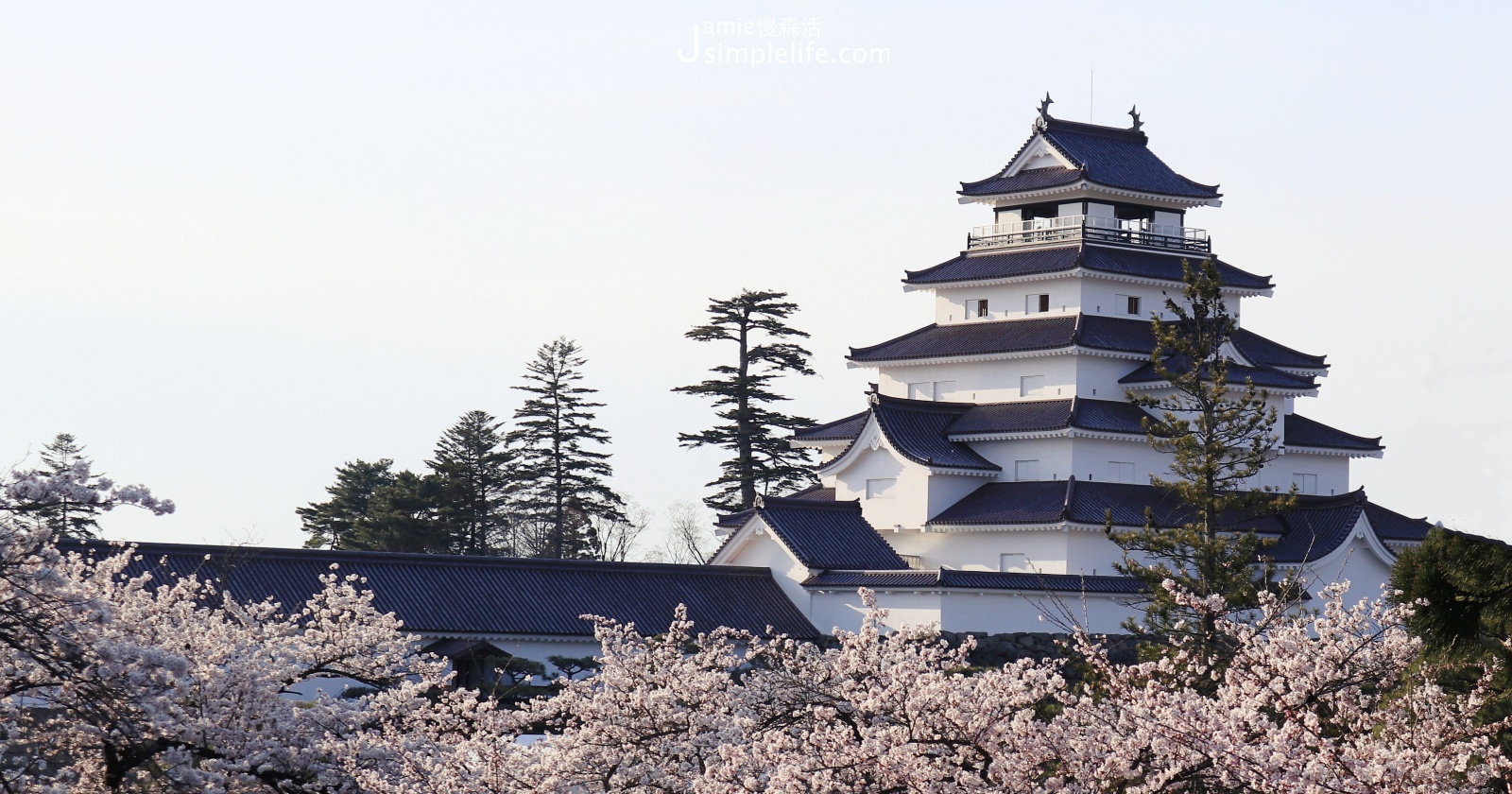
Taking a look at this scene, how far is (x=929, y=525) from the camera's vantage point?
4562 centimetres

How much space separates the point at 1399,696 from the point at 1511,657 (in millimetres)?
1746

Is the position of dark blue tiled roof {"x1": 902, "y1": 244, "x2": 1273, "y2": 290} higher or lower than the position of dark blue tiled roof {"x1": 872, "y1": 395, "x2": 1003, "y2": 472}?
higher

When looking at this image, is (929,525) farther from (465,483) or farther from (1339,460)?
(465,483)

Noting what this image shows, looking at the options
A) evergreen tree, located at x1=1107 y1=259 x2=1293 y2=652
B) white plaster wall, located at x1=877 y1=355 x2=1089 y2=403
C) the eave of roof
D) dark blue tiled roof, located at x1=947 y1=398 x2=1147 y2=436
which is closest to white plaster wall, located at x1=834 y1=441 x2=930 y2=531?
the eave of roof

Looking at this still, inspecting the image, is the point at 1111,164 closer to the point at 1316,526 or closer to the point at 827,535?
the point at 1316,526

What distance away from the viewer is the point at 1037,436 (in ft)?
151

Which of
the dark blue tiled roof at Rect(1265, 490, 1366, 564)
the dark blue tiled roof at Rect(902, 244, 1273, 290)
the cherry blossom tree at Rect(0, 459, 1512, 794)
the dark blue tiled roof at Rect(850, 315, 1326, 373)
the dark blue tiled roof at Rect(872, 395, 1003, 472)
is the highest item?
the dark blue tiled roof at Rect(902, 244, 1273, 290)

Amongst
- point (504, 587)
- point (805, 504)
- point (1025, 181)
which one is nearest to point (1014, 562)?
point (805, 504)

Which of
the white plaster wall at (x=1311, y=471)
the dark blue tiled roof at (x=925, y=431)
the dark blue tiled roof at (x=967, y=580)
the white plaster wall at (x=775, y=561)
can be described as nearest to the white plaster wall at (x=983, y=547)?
the dark blue tiled roof at (x=967, y=580)

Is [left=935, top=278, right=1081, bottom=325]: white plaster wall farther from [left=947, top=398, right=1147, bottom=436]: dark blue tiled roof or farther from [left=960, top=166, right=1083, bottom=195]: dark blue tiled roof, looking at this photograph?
[left=947, top=398, right=1147, bottom=436]: dark blue tiled roof

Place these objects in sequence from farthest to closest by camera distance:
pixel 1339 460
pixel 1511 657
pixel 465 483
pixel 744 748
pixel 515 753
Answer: pixel 465 483 < pixel 1339 460 < pixel 515 753 < pixel 744 748 < pixel 1511 657

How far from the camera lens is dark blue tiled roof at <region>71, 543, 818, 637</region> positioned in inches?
1389

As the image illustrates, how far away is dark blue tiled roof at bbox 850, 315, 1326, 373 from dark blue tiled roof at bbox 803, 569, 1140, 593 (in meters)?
6.25

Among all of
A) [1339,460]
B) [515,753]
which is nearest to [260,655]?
[515,753]
